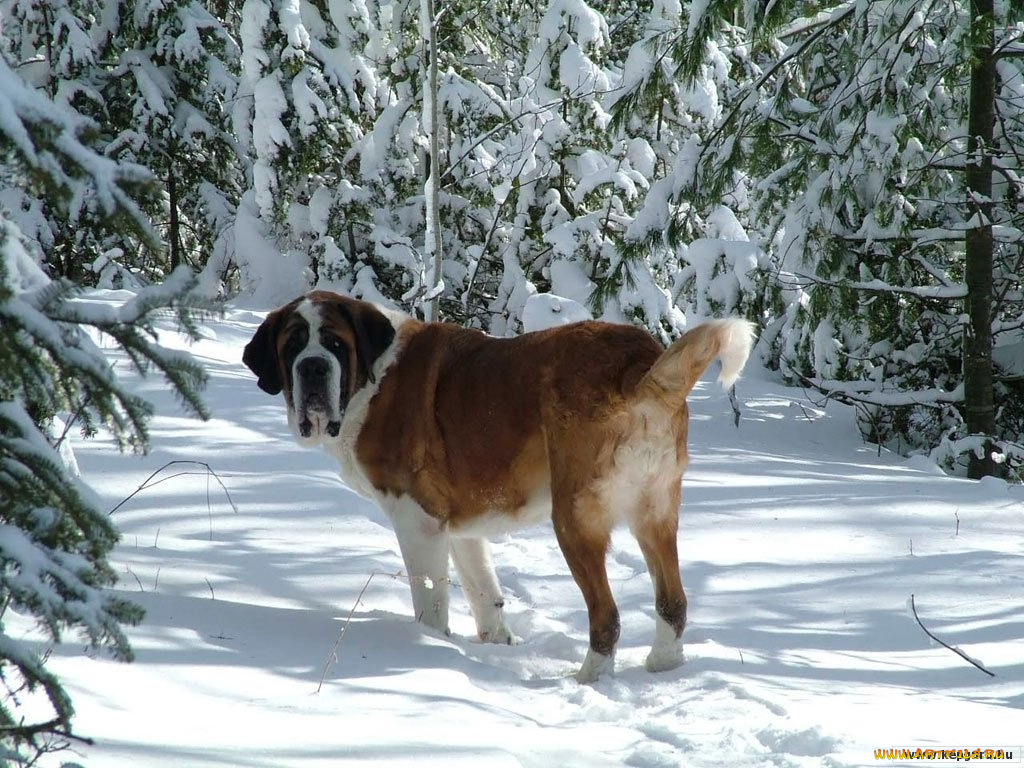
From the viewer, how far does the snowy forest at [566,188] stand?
5.72 ft

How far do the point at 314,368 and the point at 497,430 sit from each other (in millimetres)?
917

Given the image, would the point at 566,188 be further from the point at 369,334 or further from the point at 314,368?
the point at 314,368

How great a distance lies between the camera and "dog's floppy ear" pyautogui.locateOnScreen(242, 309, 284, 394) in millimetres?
4535

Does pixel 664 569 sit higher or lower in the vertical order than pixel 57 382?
lower

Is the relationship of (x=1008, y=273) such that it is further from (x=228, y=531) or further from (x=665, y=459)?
(x=228, y=531)

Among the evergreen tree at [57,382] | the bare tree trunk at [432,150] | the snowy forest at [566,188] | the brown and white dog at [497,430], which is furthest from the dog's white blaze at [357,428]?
the bare tree trunk at [432,150]

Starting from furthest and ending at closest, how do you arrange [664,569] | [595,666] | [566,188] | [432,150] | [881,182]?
[566,188] → [432,150] → [881,182] → [664,569] → [595,666]

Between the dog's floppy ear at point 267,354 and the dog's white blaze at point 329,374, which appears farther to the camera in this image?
the dog's floppy ear at point 267,354

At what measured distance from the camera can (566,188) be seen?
1116 cm

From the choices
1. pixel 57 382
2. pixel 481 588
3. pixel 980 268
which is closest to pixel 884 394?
pixel 980 268

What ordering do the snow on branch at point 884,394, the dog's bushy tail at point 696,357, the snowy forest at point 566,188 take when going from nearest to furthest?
1. the snowy forest at point 566,188
2. the dog's bushy tail at point 696,357
3. the snow on branch at point 884,394

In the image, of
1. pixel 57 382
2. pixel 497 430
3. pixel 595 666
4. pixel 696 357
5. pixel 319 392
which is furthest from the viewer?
pixel 319 392

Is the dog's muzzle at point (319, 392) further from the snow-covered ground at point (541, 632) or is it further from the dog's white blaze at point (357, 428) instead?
the snow-covered ground at point (541, 632)

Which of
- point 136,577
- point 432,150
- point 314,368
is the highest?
point 432,150
